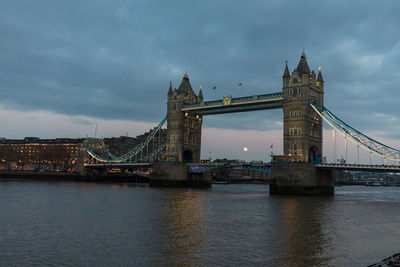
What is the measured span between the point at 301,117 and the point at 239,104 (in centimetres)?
1440

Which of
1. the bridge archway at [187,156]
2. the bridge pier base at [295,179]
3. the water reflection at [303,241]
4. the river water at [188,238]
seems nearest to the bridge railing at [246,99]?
the bridge archway at [187,156]

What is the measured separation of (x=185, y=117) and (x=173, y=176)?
48.4ft

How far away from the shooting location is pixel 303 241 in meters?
22.9

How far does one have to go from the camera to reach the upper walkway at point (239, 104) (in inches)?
2842

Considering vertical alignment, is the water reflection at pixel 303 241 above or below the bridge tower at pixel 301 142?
below

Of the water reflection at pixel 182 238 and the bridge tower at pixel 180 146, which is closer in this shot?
the water reflection at pixel 182 238

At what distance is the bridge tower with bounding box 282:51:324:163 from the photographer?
216 feet

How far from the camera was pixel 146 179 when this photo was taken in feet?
423

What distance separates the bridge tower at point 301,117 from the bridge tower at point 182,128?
93.2 feet

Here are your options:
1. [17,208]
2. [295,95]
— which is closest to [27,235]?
[17,208]

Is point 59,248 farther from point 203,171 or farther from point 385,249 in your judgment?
point 203,171

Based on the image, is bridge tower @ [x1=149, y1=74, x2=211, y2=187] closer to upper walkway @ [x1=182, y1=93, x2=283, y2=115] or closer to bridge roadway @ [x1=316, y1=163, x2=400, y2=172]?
upper walkway @ [x1=182, y1=93, x2=283, y2=115]

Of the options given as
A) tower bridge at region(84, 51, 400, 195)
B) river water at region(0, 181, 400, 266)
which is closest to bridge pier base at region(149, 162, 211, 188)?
tower bridge at region(84, 51, 400, 195)

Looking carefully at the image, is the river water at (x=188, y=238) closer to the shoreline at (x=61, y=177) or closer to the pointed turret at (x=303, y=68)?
the pointed turret at (x=303, y=68)
